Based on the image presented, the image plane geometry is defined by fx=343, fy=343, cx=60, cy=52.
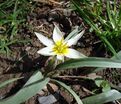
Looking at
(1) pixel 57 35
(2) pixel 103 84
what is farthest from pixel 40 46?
(2) pixel 103 84

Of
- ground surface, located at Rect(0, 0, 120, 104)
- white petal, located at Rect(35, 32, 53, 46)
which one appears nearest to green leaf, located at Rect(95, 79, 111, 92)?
ground surface, located at Rect(0, 0, 120, 104)

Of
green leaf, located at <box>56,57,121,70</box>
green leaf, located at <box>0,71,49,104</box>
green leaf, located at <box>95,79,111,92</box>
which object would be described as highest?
green leaf, located at <box>56,57,121,70</box>

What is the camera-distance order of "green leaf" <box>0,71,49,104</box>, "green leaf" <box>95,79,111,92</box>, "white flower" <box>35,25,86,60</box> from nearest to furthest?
"green leaf" <box>0,71,49,104</box>
"white flower" <box>35,25,86,60</box>
"green leaf" <box>95,79,111,92</box>

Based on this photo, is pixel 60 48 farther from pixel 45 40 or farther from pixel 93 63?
pixel 93 63

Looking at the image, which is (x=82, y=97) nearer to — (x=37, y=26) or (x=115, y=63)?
(x=115, y=63)

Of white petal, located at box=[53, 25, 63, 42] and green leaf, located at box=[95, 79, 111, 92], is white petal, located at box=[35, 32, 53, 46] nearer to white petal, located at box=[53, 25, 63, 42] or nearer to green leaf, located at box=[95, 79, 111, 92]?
white petal, located at box=[53, 25, 63, 42]

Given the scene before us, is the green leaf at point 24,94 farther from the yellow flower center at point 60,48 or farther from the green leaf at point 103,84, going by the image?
the green leaf at point 103,84

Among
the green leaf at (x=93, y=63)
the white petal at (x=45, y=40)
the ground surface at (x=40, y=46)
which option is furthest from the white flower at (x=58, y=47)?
the ground surface at (x=40, y=46)
